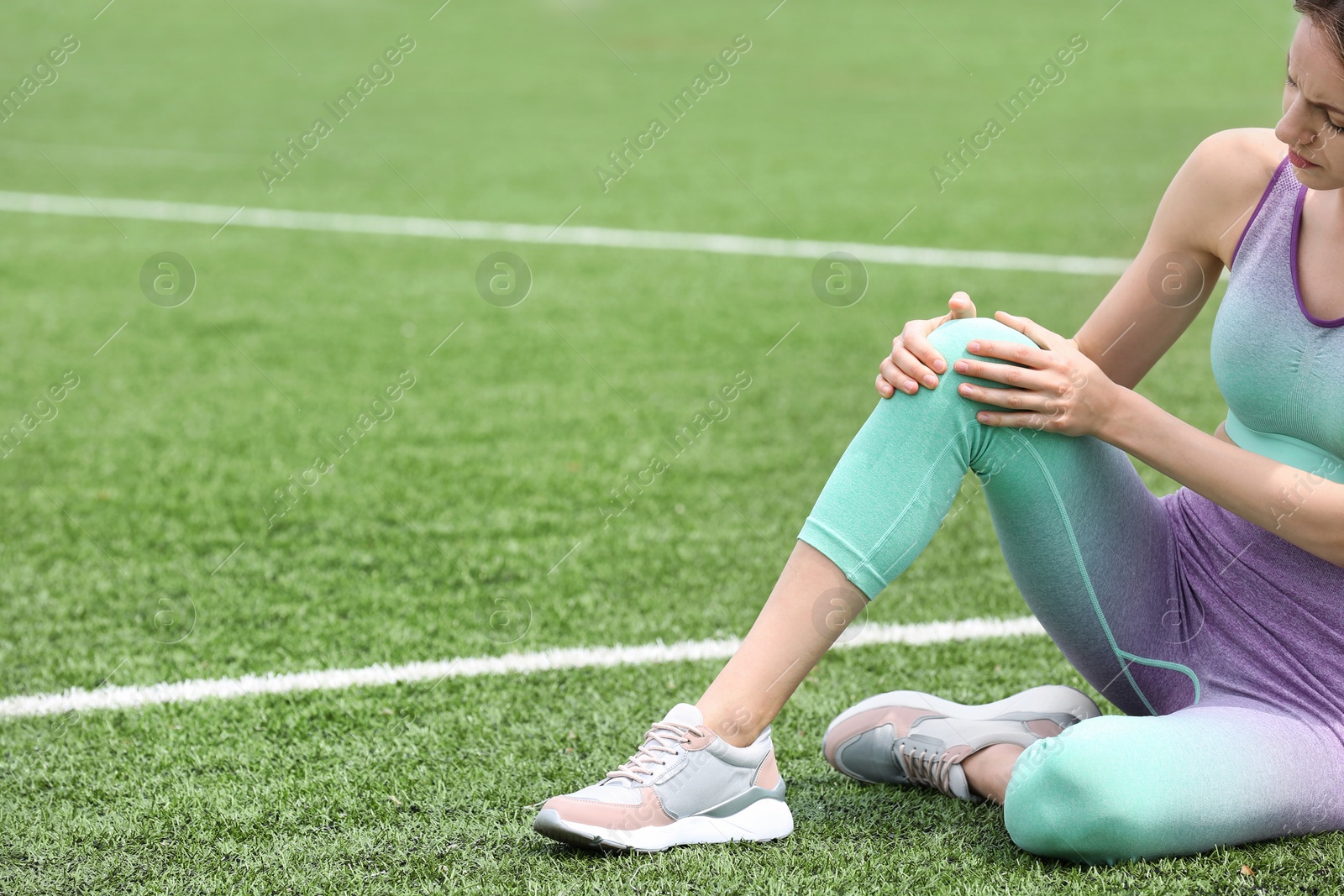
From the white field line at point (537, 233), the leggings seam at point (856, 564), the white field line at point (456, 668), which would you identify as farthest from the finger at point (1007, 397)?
the white field line at point (537, 233)

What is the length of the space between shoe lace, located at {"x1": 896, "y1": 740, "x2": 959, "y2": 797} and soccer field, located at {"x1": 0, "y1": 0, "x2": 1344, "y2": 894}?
0.05 m

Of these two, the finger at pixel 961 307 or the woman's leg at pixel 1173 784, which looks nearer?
the woman's leg at pixel 1173 784

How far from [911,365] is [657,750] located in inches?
28.5

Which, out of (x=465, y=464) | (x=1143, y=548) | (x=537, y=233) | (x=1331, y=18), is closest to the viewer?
(x=1331, y=18)

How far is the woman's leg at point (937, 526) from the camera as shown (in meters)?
2.01

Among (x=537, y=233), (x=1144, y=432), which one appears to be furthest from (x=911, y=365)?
(x=537, y=233)

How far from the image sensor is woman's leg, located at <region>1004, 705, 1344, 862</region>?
192cm

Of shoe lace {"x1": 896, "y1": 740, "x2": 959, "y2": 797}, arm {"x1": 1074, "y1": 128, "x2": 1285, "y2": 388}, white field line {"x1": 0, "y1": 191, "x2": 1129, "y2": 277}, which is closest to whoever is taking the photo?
arm {"x1": 1074, "y1": 128, "x2": 1285, "y2": 388}

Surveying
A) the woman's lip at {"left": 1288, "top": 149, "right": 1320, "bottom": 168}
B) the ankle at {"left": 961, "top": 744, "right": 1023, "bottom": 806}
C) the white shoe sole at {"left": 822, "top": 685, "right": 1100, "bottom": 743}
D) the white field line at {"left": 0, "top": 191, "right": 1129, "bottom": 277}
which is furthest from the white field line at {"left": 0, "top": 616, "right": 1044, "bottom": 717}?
the white field line at {"left": 0, "top": 191, "right": 1129, "bottom": 277}

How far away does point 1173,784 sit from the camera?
6.30 ft

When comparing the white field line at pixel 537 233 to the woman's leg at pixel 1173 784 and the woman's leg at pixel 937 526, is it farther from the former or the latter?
the woman's leg at pixel 1173 784

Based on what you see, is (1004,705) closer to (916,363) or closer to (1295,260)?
(916,363)

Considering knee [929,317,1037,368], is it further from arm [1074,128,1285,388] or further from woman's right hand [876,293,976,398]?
arm [1074,128,1285,388]

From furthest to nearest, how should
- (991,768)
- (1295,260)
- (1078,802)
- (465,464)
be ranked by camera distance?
(465,464)
(991,768)
(1295,260)
(1078,802)
